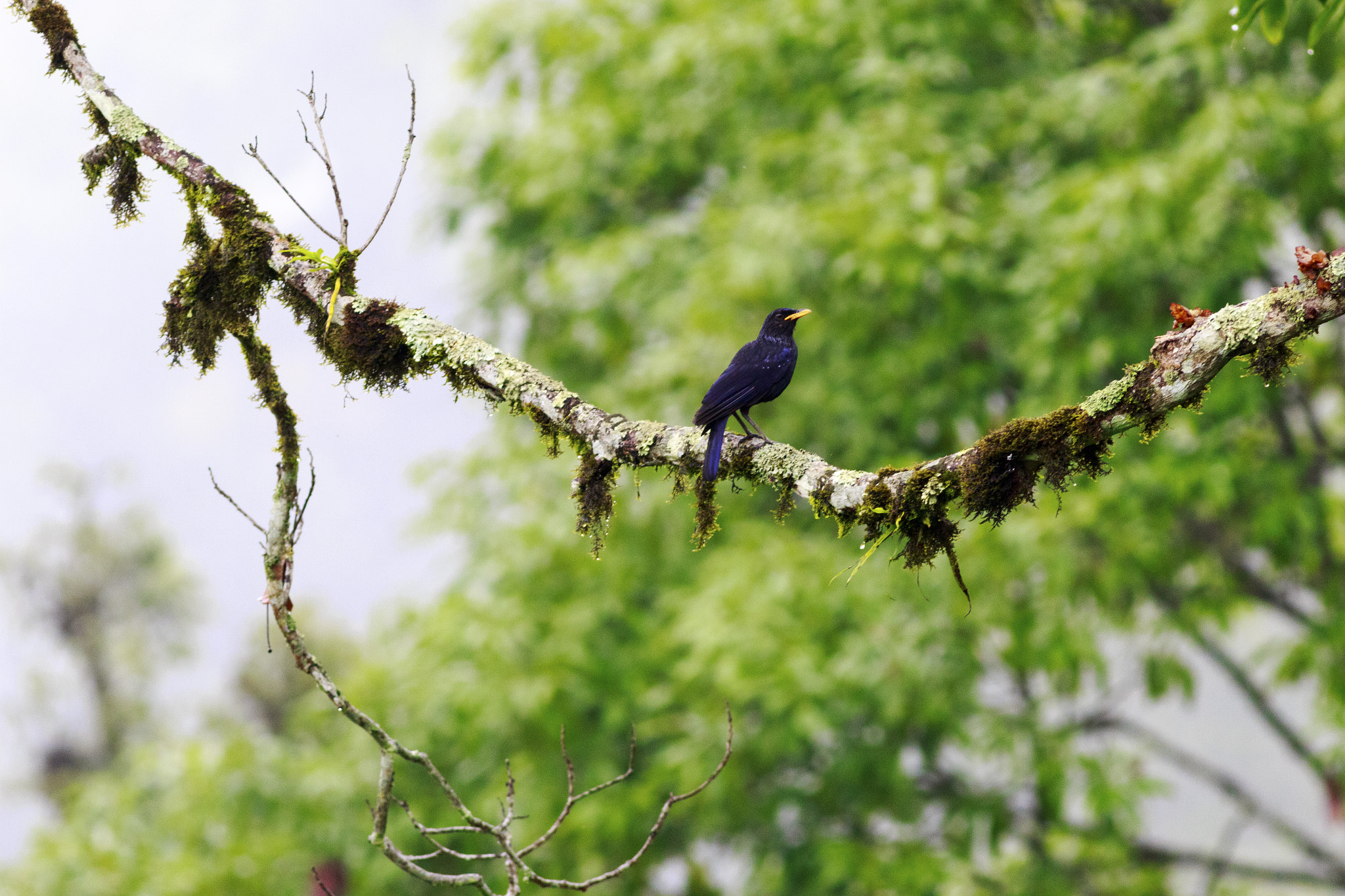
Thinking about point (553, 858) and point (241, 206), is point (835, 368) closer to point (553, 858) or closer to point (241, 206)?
point (553, 858)

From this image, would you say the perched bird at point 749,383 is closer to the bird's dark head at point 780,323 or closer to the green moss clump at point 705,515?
the bird's dark head at point 780,323

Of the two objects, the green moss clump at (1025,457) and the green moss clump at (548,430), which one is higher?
the green moss clump at (548,430)

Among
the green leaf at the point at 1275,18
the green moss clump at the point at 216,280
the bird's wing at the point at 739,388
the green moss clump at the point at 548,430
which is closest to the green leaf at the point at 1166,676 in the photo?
the bird's wing at the point at 739,388

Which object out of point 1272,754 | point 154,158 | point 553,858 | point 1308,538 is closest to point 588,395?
point 553,858

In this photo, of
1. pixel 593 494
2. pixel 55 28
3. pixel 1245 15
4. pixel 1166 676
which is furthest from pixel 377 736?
pixel 1166 676

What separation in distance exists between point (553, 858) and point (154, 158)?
7.23 metres

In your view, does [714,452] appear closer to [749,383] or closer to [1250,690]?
[749,383]

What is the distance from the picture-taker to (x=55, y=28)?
3832 millimetres

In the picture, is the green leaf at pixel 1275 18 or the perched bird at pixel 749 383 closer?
the perched bird at pixel 749 383

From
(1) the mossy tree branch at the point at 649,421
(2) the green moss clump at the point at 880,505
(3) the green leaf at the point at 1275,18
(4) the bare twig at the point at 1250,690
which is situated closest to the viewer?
(1) the mossy tree branch at the point at 649,421

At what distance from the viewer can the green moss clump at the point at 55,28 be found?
379 cm

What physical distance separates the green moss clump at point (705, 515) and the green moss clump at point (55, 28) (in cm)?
261

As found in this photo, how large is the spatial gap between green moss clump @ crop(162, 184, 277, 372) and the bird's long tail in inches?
61.4

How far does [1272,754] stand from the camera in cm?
2602
